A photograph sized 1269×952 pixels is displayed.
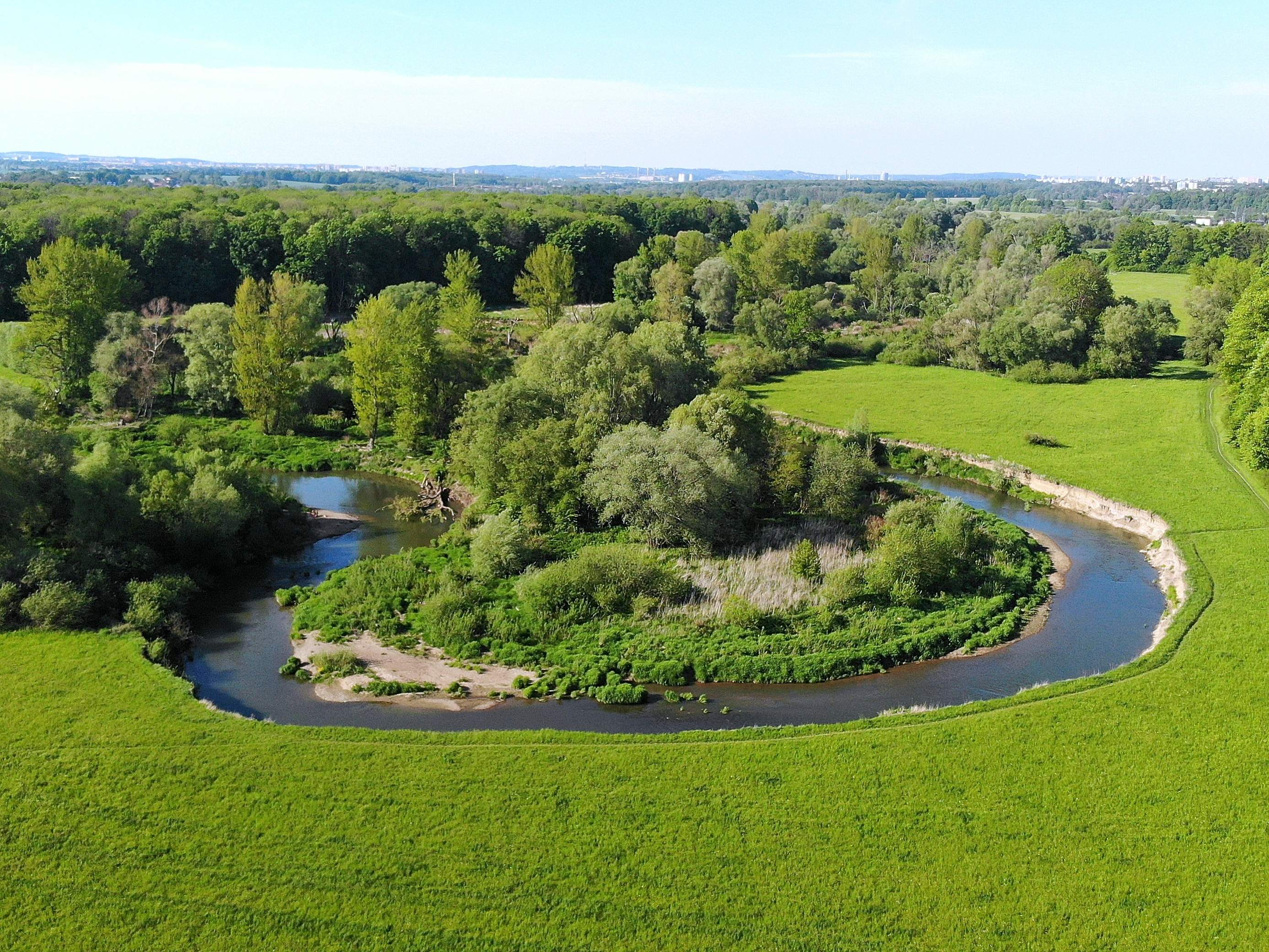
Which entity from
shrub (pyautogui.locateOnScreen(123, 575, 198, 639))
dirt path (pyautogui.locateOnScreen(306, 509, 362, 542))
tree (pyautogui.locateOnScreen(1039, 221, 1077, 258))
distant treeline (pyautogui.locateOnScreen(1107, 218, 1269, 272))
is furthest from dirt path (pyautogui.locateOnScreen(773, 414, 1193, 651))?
distant treeline (pyautogui.locateOnScreen(1107, 218, 1269, 272))

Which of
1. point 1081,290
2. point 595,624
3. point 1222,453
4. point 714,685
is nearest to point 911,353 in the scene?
point 1081,290

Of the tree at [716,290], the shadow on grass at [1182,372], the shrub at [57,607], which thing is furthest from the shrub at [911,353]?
the shrub at [57,607]

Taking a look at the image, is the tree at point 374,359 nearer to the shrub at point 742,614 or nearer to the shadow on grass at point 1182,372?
the shrub at point 742,614

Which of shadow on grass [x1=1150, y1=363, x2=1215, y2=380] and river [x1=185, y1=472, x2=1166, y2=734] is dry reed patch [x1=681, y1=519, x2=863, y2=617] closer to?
river [x1=185, y1=472, x2=1166, y2=734]

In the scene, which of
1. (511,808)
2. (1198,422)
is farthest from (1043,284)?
(511,808)

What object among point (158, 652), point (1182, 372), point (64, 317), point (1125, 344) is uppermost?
point (64, 317)

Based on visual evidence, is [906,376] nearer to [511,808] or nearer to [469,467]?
[469,467]

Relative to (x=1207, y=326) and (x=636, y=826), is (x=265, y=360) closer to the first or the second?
(x=636, y=826)
